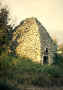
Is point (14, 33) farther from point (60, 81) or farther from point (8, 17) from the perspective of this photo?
point (60, 81)

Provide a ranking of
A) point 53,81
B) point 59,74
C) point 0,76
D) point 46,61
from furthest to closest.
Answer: point 46,61, point 59,74, point 53,81, point 0,76

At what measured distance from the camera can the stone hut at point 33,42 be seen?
1414 centimetres

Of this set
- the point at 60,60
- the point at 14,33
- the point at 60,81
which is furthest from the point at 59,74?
the point at 14,33

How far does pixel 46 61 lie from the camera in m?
15.2

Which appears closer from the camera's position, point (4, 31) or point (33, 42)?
point (4, 31)

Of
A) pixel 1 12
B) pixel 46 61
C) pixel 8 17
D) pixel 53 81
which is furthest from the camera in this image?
pixel 46 61

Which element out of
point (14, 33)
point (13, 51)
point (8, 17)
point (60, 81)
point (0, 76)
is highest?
point (8, 17)

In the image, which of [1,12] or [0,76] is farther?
[1,12]

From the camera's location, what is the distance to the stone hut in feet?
46.4

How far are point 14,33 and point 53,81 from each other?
884 centimetres

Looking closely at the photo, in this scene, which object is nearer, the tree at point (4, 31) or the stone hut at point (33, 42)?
the tree at point (4, 31)

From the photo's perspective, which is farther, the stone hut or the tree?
the stone hut

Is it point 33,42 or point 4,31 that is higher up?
point 4,31

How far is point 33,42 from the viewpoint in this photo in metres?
14.4
